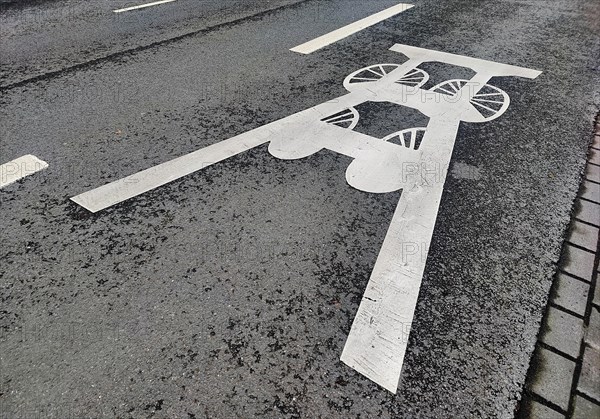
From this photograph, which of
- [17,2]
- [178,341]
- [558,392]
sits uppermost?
[17,2]

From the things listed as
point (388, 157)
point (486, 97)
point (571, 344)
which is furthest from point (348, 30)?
point (571, 344)

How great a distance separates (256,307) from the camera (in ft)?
7.79

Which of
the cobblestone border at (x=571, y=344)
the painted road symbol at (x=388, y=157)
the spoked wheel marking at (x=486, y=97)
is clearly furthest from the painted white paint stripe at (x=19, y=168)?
the spoked wheel marking at (x=486, y=97)

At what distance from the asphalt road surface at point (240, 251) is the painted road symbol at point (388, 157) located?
8 cm

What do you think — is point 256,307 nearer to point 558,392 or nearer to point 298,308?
point 298,308

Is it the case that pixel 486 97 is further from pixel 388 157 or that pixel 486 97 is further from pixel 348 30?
pixel 348 30

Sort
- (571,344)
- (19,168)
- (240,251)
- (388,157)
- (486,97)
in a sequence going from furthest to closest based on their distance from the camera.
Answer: (486,97) < (388,157) < (19,168) < (240,251) < (571,344)

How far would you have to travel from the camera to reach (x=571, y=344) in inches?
88.6

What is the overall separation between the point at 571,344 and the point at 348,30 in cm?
567

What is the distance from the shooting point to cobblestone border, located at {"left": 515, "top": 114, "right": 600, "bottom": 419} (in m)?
2.00

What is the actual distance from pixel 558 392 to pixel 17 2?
9.49 meters

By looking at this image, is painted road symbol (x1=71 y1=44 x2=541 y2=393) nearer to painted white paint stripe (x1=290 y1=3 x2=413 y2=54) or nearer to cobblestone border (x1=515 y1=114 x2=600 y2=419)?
cobblestone border (x1=515 y1=114 x2=600 y2=419)

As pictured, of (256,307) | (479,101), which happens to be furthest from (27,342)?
(479,101)

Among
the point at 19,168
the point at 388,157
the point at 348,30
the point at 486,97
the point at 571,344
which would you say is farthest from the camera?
the point at 348,30
